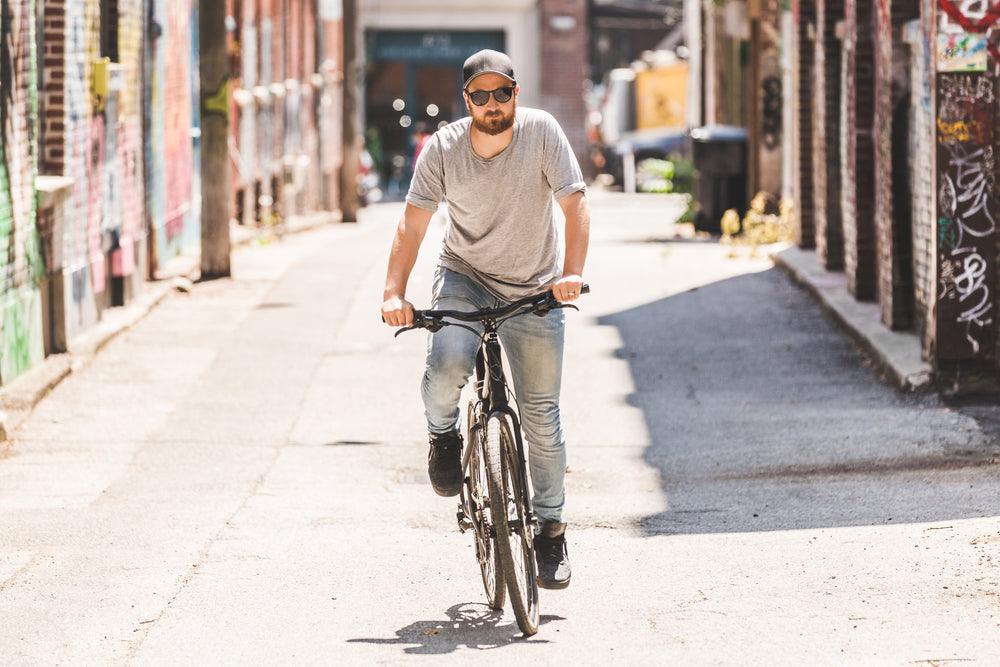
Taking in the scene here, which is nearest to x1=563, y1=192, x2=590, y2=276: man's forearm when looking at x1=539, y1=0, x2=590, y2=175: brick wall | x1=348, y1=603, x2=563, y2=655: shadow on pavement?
x1=348, y1=603, x2=563, y2=655: shadow on pavement

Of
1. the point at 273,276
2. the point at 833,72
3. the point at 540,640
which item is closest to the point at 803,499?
the point at 540,640

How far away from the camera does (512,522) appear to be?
5359mm

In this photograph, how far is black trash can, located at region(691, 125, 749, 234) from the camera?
72.1ft

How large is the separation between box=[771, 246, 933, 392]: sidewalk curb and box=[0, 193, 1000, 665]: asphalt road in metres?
0.16

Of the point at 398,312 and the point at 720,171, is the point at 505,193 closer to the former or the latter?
the point at 398,312

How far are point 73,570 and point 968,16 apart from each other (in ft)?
19.3

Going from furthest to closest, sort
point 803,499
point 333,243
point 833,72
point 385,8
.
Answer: point 385,8
point 333,243
point 833,72
point 803,499

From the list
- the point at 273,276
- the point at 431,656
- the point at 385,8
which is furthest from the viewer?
the point at 385,8

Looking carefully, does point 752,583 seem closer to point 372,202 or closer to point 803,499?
point 803,499

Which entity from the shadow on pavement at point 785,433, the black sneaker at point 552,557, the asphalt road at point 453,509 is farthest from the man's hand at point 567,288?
the shadow on pavement at point 785,433

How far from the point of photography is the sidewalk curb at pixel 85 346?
9.36m

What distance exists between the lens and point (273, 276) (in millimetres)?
16531

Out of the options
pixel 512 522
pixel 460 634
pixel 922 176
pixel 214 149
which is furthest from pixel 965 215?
pixel 214 149

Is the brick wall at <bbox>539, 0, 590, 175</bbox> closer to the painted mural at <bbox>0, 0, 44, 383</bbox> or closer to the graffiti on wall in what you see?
the painted mural at <bbox>0, 0, 44, 383</bbox>
